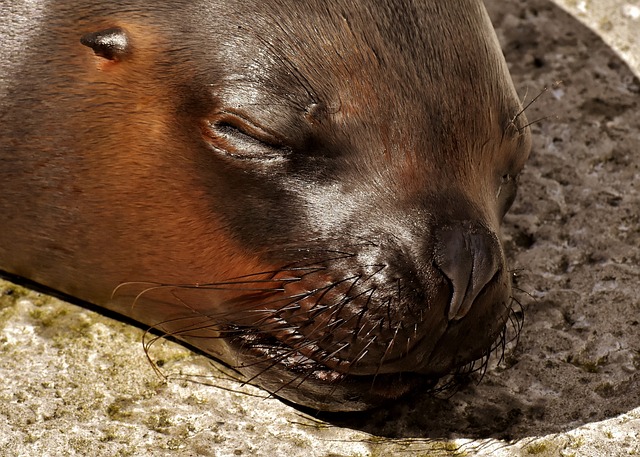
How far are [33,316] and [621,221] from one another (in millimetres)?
2810

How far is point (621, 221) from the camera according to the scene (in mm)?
5797

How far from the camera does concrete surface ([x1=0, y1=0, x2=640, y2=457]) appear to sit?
4574 millimetres

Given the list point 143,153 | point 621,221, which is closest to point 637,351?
point 621,221

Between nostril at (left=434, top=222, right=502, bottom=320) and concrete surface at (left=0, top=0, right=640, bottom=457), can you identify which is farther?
concrete surface at (left=0, top=0, right=640, bottom=457)

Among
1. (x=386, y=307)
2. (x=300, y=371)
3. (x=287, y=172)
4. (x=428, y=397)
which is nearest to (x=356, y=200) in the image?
(x=287, y=172)

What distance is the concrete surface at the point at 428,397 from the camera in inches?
180

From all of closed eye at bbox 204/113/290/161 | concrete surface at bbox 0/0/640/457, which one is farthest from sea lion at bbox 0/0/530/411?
concrete surface at bbox 0/0/640/457

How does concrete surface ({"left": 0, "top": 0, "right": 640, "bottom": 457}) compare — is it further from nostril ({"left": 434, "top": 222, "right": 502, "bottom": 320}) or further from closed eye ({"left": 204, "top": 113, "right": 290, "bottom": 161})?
closed eye ({"left": 204, "top": 113, "right": 290, "bottom": 161})

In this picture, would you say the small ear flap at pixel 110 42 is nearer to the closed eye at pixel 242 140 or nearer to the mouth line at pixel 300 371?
the closed eye at pixel 242 140

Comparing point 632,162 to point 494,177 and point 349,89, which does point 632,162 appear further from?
point 349,89

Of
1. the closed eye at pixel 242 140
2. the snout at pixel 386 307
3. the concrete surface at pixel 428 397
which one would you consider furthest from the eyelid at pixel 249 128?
the concrete surface at pixel 428 397

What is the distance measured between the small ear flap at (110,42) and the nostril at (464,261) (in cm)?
139

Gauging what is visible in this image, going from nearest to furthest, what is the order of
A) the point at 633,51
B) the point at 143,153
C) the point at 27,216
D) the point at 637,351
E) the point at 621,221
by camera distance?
the point at 143,153
the point at 27,216
the point at 637,351
the point at 621,221
the point at 633,51

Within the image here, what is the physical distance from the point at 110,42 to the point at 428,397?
1.88m
